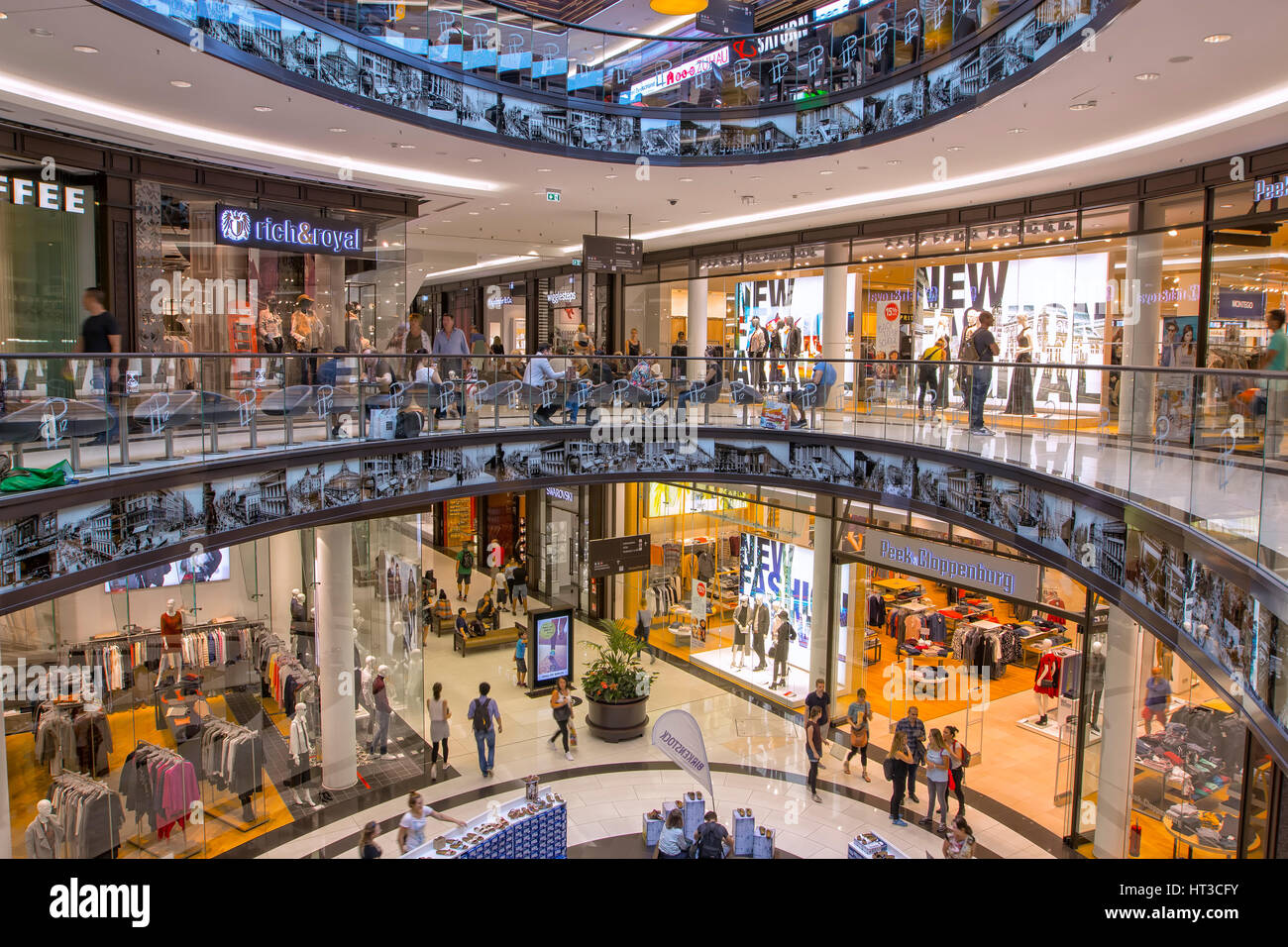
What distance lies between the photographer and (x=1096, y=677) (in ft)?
38.2

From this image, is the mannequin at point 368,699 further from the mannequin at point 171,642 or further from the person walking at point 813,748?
the person walking at point 813,748

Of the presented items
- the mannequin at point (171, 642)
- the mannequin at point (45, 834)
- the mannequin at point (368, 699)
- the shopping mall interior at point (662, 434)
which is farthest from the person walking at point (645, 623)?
the mannequin at point (45, 834)

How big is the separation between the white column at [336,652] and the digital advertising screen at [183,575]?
1.78 metres

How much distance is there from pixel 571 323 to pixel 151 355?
56.5 ft

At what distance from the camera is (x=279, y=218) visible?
1424cm

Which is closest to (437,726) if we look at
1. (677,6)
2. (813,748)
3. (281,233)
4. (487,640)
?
(487,640)

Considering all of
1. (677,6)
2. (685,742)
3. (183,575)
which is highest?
(677,6)

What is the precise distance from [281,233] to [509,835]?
10187 millimetres

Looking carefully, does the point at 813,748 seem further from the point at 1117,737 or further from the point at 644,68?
the point at 644,68

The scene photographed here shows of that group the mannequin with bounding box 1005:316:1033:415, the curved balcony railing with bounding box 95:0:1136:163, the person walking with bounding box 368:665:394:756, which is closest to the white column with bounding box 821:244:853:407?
the curved balcony railing with bounding box 95:0:1136:163

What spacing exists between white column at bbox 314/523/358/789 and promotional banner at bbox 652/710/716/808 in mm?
5796

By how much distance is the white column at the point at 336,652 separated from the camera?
43.7 ft

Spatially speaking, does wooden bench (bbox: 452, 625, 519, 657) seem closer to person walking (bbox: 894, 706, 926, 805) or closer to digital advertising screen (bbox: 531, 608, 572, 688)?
digital advertising screen (bbox: 531, 608, 572, 688)

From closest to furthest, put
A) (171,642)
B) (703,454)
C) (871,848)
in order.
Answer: (871,848) → (171,642) → (703,454)
